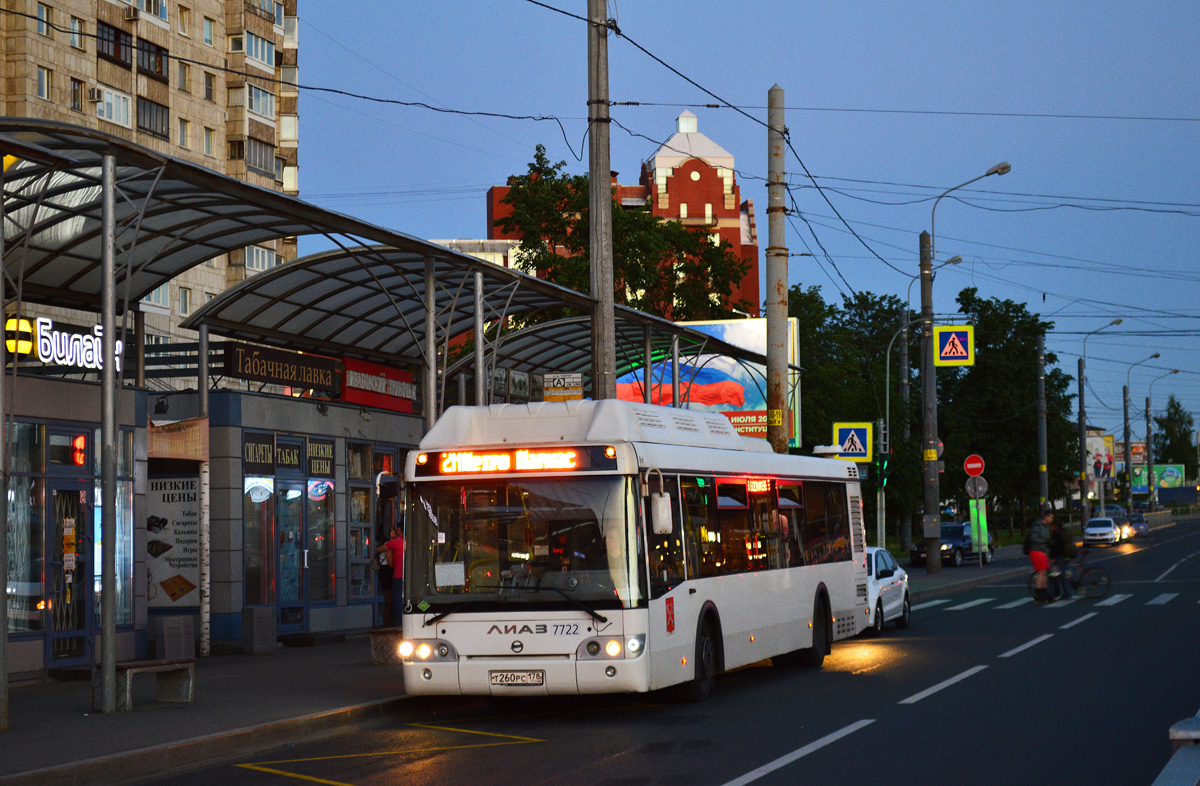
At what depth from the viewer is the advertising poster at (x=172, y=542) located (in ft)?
67.8

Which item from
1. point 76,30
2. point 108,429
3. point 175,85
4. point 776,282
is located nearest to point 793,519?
point 776,282

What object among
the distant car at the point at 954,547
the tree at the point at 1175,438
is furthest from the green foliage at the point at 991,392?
the tree at the point at 1175,438

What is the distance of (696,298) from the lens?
52.1 m

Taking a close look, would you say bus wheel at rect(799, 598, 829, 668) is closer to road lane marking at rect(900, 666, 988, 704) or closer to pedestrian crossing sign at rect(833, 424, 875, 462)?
road lane marking at rect(900, 666, 988, 704)

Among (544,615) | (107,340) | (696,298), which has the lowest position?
(544,615)

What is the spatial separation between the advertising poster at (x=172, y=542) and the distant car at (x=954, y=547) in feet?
126

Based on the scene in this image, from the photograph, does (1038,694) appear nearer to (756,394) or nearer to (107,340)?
(107,340)

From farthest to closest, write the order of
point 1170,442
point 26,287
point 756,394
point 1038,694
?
point 1170,442, point 756,394, point 26,287, point 1038,694

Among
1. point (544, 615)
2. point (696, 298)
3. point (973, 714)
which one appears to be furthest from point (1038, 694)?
point (696, 298)

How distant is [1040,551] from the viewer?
93.9 feet

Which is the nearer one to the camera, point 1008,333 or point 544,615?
point 544,615

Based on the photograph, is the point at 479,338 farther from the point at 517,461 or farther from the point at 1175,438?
the point at 1175,438

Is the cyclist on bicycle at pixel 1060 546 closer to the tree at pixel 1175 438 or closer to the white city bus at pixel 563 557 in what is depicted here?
the white city bus at pixel 563 557

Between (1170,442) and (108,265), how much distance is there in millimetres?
196718
